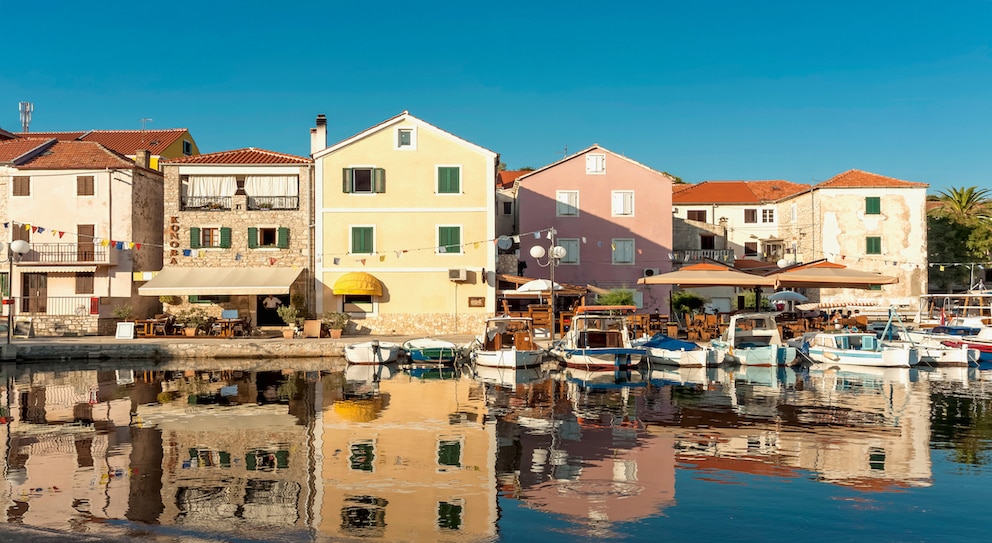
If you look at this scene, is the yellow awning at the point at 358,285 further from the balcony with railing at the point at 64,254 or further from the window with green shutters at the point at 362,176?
the balcony with railing at the point at 64,254

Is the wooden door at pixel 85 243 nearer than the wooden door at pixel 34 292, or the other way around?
the wooden door at pixel 85 243

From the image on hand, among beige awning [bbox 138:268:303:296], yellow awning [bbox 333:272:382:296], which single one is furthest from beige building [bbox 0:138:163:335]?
yellow awning [bbox 333:272:382:296]

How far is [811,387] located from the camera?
23.8 metres

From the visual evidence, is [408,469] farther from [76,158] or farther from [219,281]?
[76,158]

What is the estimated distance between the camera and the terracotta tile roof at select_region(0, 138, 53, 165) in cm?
3875

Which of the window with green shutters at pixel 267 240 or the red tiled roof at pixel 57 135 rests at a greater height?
the red tiled roof at pixel 57 135

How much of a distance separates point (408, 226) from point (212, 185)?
9133 millimetres

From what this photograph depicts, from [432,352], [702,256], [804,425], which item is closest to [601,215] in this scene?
[702,256]

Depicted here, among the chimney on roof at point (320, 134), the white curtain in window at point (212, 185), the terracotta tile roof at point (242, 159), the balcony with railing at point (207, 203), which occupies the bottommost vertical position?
the balcony with railing at point (207, 203)

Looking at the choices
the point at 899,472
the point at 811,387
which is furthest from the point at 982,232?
the point at 899,472

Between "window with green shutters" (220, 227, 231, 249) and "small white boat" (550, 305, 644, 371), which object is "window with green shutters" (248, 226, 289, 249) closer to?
"window with green shutters" (220, 227, 231, 249)

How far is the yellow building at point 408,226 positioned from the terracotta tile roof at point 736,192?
23662 mm

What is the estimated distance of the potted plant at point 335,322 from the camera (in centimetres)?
3528

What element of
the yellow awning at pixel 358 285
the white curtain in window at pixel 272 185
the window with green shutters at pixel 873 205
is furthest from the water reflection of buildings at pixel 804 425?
the window with green shutters at pixel 873 205
